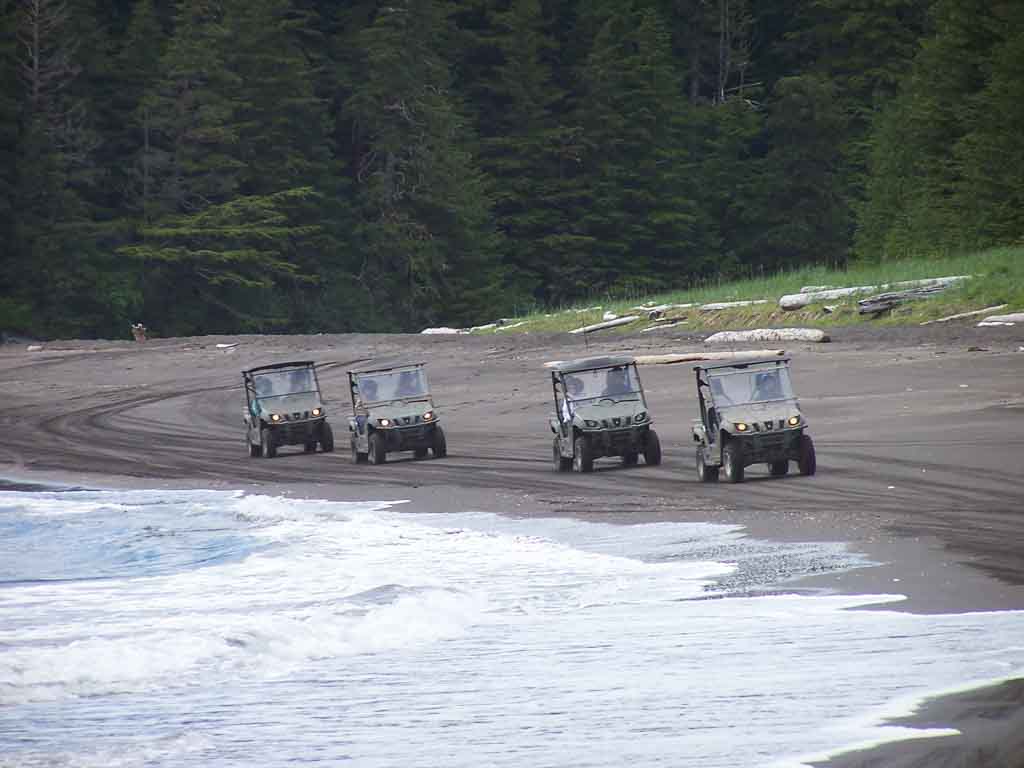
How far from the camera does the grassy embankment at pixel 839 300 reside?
39.9m

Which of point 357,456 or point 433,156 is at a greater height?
point 433,156

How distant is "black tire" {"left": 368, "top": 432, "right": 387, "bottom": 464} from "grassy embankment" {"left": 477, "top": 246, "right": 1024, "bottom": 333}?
15677mm

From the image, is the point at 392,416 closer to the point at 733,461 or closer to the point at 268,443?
the point at 268,443

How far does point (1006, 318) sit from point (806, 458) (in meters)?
16.3

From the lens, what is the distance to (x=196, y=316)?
78.6m

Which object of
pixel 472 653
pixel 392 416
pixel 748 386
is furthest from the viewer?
pixel 392 416

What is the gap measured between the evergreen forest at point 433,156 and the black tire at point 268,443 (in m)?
38.9

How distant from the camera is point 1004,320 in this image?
36.9 meters

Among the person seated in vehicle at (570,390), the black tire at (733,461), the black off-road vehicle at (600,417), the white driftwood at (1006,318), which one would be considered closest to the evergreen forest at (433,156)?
the white driftwood at (1006,318)

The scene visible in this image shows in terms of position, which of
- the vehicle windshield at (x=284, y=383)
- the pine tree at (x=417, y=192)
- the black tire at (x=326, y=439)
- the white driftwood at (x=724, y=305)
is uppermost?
the pine tree at (x=417, y=192)

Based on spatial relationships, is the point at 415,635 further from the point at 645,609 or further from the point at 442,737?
the point at 442,737

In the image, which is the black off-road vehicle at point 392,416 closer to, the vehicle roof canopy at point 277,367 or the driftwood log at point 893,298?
the vehicle roof canopy at point 277,367

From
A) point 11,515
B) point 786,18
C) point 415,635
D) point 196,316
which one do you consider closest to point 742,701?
point 415,635

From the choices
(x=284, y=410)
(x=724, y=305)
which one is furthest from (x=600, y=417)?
(x=724, y=305)
